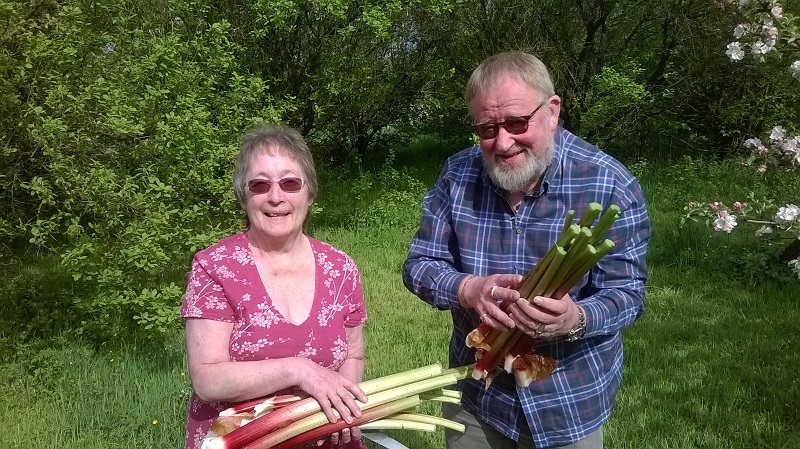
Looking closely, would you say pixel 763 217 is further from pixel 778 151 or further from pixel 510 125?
pixel 510 125

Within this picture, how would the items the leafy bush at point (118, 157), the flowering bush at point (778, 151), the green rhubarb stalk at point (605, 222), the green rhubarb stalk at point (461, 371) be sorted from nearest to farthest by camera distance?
the green rhubarb stalk at point (605, 222) < the green rhubarb stalk at point (461, 371) < the flowering bush at point (778, 151) < the leafy bush at point (118, 157)

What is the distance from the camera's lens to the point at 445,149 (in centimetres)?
1509

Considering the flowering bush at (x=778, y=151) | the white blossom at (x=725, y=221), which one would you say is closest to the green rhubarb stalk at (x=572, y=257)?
the flowering bush at (x=778, y=151)

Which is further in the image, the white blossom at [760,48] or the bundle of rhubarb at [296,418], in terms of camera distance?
the white blossom at [760,48]

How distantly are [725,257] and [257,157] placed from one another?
6.47 m

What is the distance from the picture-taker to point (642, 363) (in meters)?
4.94

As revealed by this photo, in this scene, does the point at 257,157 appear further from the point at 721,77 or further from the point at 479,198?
the point at 721,77

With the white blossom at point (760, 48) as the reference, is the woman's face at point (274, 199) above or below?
below

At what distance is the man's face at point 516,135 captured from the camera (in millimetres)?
2143

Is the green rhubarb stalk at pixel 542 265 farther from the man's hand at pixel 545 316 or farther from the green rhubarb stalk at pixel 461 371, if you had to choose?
the green rhubarb stalk at pixel 461 371

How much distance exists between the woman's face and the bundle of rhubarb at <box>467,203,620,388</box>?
0.73 m

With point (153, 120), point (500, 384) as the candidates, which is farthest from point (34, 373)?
point (500, 384)

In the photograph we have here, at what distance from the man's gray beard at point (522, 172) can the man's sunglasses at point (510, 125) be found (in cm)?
6

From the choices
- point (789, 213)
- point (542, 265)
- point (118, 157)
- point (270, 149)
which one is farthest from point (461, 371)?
point (118, 157)
